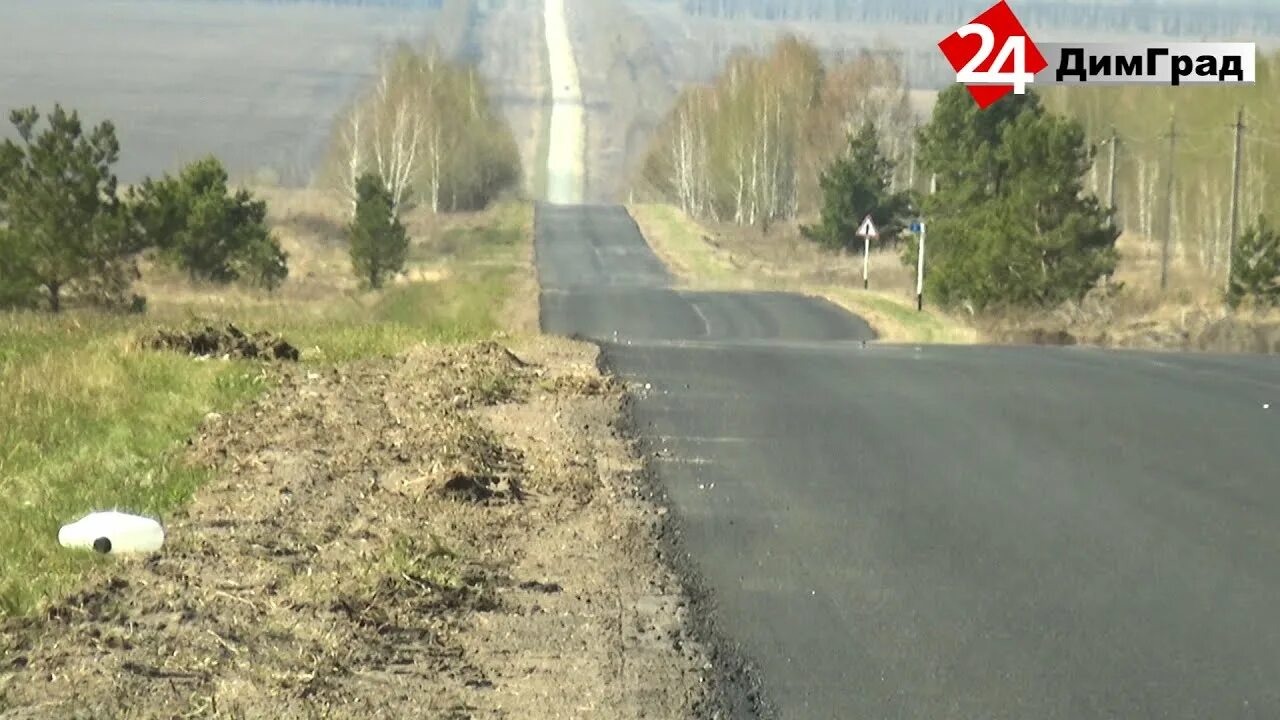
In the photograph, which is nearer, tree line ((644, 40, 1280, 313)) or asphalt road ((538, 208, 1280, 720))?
asphalt road ((538, 208, 1280, 720))

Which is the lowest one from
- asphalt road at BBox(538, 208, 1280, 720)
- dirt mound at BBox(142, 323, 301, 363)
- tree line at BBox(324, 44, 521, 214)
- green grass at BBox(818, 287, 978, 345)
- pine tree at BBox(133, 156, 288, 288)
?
green grass at BBox(818, 287, 978, 345)

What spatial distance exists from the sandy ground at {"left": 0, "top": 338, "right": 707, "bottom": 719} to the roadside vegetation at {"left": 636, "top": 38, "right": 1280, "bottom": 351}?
92.0 ft

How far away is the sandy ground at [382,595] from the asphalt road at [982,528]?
0.50 meters

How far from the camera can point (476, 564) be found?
8.55 metres

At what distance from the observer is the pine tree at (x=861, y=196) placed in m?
69.0

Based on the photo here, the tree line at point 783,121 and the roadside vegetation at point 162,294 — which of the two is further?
the tree line at point 783,121

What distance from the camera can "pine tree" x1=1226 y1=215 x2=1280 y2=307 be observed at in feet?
160

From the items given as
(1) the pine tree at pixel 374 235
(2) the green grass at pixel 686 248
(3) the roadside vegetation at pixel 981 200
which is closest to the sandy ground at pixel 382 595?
(3) the roadside vegetation at pixel 981 200

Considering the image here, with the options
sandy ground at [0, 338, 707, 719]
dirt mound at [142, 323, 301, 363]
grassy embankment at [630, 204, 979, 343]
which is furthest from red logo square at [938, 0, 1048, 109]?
sandy ground at [0, 338, 707, 719]

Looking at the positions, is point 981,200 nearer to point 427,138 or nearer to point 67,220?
point 67,220

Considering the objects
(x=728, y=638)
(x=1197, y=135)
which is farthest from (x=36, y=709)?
(x=1197, y=135)

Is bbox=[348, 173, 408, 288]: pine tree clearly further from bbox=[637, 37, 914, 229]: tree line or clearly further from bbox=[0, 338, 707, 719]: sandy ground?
bbox=[637, 37, 914, 229]: tree line

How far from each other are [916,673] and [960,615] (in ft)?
3.37

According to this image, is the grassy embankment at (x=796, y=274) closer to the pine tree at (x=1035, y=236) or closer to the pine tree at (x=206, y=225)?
the pine tree at (x=1035, y=236)
